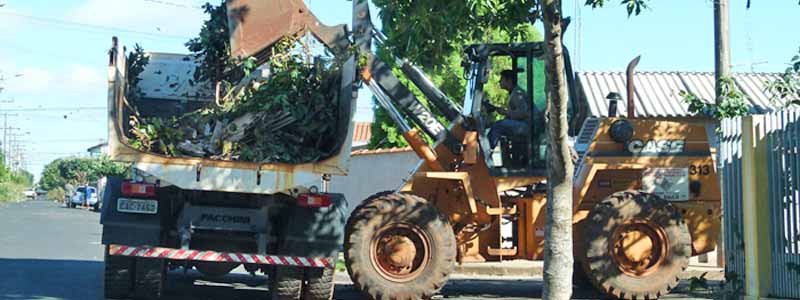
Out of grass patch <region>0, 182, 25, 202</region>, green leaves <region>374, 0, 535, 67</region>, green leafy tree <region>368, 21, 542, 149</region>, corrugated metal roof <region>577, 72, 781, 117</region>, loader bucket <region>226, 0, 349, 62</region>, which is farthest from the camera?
grass patch <region>0, 182, 25, 202</region>

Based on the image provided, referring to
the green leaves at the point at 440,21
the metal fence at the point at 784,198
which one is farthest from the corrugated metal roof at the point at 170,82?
the metal fence at the point at 784,198

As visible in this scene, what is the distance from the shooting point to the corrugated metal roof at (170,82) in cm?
1258

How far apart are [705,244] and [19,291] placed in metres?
7.71

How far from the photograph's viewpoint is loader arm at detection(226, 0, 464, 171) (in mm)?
12266

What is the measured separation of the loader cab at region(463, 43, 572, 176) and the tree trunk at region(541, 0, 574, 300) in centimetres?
419

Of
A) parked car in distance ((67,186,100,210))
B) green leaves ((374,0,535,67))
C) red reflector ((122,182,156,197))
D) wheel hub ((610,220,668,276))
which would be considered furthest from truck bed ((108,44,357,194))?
parked car in distance ((67,186,100,210))

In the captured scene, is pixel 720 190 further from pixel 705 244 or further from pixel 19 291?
pixel 19 291

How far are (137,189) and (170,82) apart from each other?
7.02 feet

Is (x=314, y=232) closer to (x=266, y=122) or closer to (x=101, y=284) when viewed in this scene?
(x=266, y=122)

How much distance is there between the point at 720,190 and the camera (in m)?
12.8

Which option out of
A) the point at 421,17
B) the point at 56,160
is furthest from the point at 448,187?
the point at 56,160

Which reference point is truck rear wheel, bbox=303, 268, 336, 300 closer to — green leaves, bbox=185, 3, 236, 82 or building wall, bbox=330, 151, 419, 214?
green leaves, bbox=185, 3, 236, 82

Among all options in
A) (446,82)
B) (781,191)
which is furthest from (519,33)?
(446,82)

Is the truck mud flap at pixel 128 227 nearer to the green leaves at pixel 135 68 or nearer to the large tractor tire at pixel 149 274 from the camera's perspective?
the large tractor tire at pixel 149 274
